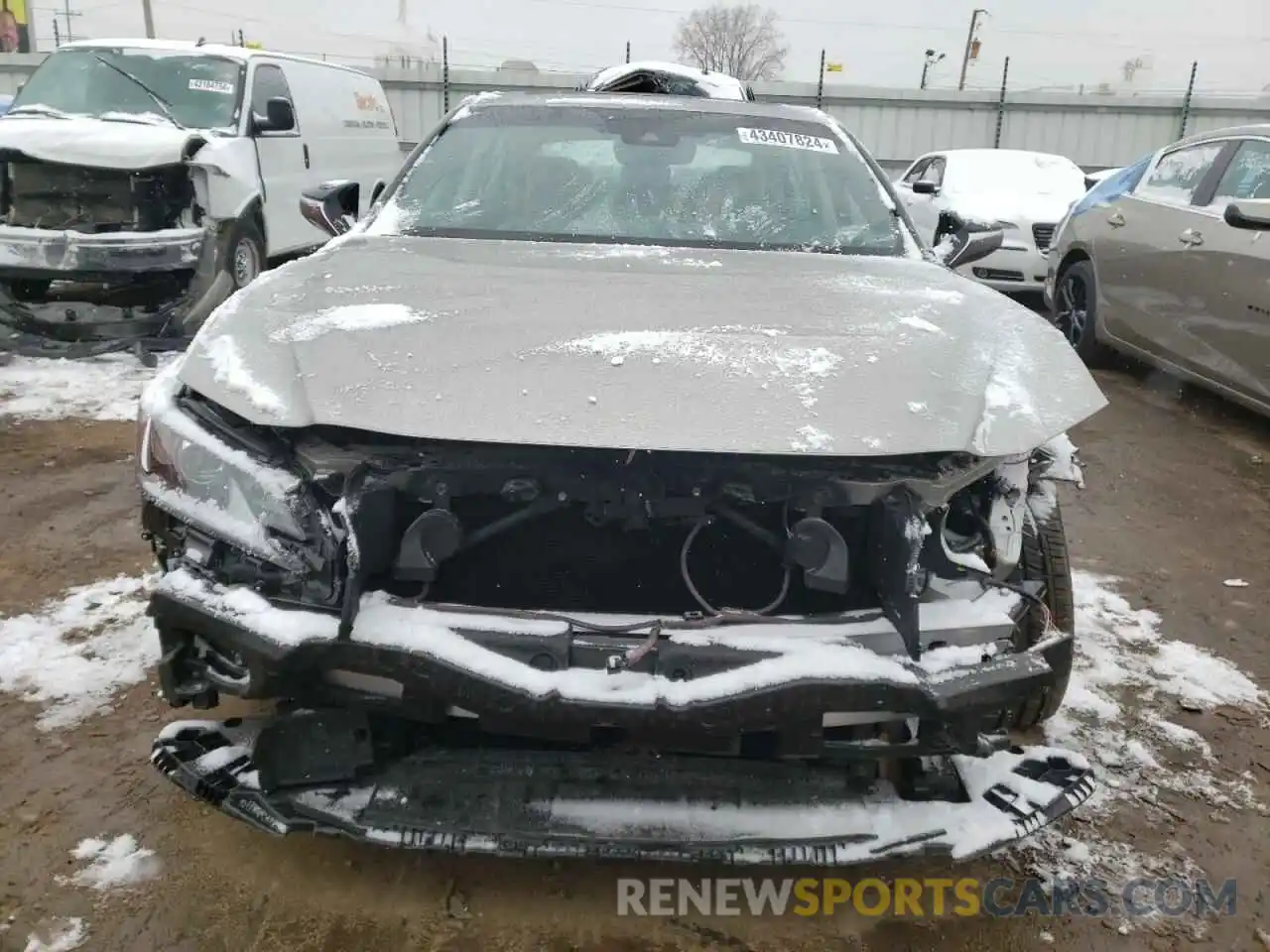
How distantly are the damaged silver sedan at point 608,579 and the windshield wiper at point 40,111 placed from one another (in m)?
5.79

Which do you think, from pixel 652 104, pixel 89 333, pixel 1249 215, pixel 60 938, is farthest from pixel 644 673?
pixel 89 333

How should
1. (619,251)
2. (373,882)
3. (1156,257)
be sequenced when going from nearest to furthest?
(373,882) → (619,251) → (1156,257)

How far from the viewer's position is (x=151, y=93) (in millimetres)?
7156

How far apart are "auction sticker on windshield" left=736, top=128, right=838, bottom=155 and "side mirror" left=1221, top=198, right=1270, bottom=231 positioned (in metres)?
2.53

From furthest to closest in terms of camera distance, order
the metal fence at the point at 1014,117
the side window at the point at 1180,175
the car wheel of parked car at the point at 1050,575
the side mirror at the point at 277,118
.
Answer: the metal fence at the point at 1014,117
the side mirror at the point at 277,118
the side window at the point at 1180,175
the car wheel of parked car at the point at 1050,575

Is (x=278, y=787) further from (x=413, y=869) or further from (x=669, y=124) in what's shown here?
(x=669, y=124)

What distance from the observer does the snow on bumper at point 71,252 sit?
599 cm

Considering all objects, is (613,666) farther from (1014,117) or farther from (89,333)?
(1014,117)

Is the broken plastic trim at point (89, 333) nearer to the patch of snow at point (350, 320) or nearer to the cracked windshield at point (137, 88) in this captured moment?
the cracked windshield at point (137, 88)

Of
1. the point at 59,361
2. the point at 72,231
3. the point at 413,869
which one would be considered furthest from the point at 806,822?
the point at 59,361

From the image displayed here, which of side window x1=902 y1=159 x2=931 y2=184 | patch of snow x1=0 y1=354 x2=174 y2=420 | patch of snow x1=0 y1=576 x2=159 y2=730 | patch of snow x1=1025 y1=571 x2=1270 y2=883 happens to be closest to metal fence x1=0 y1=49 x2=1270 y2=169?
side window x1=902 y1=159 x2=931 y2=184

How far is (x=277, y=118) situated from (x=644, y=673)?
6747mm

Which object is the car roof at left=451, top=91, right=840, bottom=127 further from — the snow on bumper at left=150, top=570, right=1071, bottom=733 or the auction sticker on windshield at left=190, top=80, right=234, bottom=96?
the auction sticker on windshield at left=190, top=80, right=234, bottom=96

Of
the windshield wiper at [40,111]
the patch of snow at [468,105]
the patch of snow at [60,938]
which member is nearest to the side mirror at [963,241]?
the patch of snow at [468,105]
